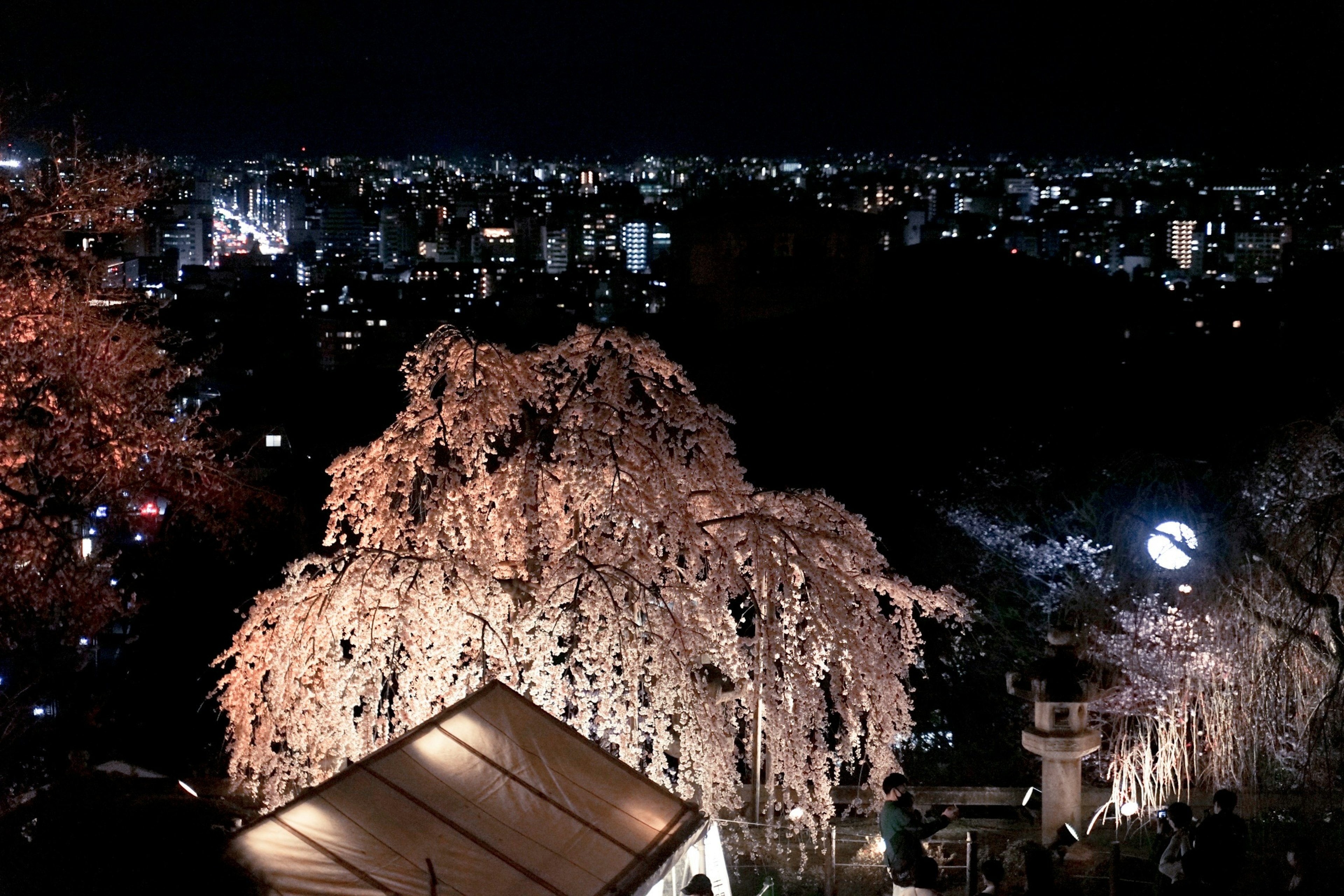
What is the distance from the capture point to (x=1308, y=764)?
839 cm

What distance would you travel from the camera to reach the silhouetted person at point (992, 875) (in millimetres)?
7379

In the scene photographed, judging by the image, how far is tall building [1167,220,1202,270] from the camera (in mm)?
73938

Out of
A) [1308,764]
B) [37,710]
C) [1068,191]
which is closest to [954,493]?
[1308,764]

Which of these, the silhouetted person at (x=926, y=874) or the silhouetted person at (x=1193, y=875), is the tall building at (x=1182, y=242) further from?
the silhouetted person at (x=926, y=874)

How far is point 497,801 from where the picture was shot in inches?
233

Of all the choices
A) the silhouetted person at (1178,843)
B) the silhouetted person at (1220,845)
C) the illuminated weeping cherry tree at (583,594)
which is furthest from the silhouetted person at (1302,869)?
the illuminated weeping cherry tree at (583,594)

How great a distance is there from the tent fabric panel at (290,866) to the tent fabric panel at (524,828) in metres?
0.71

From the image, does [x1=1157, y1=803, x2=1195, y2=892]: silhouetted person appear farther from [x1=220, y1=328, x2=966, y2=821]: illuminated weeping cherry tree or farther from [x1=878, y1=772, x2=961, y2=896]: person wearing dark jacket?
[x1=220, y1=328, x2=966, y2=821]: illuminated weeping cherry tree

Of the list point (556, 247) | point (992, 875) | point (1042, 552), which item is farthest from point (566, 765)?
point (556, 247)

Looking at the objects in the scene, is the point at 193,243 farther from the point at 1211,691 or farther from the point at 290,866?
the point at 290,866

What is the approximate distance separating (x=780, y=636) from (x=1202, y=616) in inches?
176

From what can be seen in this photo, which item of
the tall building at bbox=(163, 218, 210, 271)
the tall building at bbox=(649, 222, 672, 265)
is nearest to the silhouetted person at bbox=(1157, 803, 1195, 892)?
the tall building at bbox=(163, 218, 210, 271)

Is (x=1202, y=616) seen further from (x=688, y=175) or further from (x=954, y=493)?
(x=688, y=175)

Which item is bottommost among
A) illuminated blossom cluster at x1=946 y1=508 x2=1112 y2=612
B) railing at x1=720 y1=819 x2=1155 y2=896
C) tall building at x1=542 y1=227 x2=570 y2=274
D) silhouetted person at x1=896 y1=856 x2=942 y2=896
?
tall building at x1=542 y1=227 x2=570 y2=274
